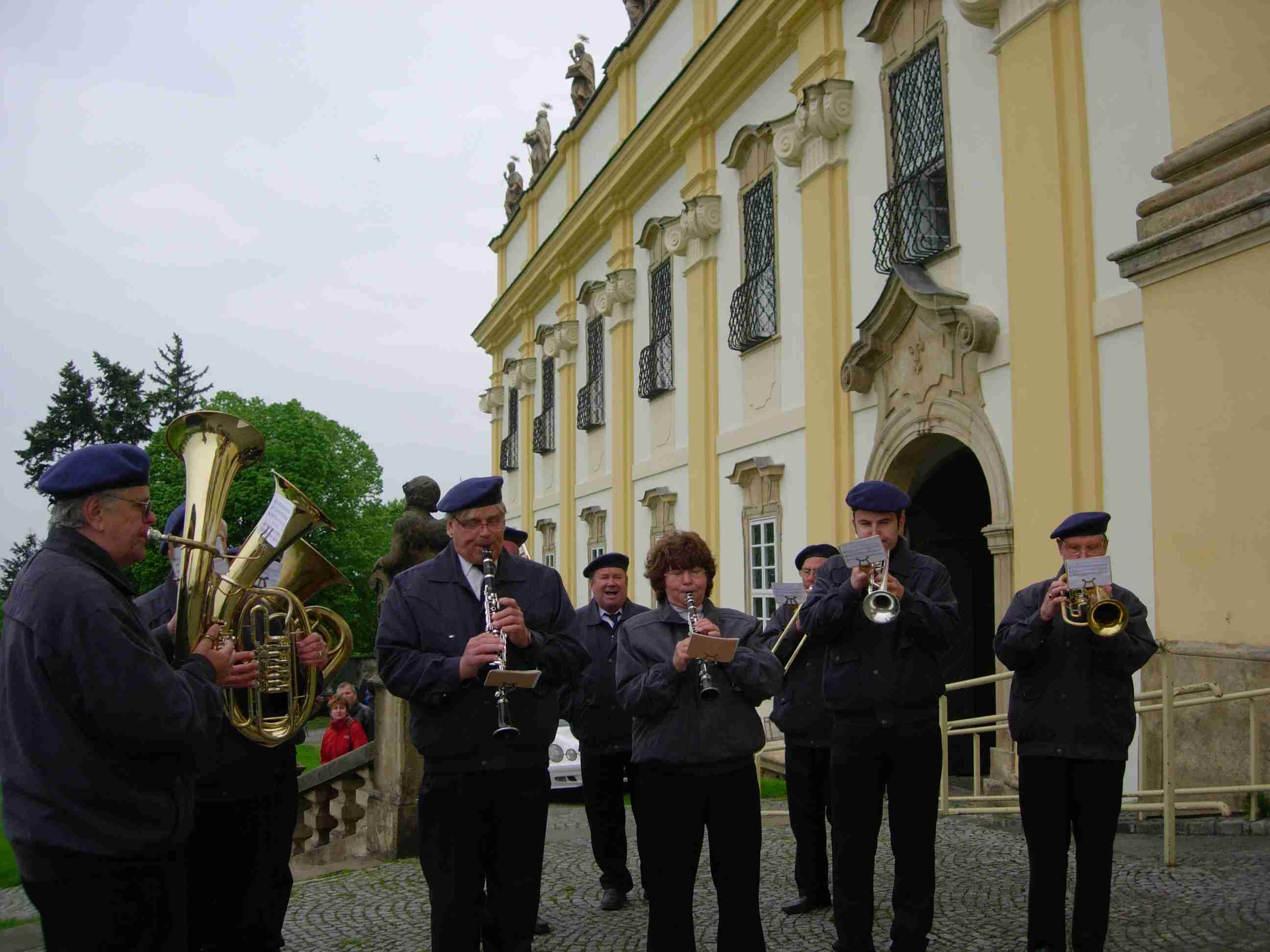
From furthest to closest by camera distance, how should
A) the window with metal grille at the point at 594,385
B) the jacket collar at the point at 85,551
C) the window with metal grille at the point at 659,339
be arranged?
the window with metal grille at the point at 594,385, the window with metal grille at the point at 659,339, the jacket collar at the point at 85,551

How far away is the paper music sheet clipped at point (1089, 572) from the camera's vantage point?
4762mm

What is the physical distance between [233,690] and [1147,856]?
5.28m

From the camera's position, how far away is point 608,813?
666cm

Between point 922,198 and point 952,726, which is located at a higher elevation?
point 922,198

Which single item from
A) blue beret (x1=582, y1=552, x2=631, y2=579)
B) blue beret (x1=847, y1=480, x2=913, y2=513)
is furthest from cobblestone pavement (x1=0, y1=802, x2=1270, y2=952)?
blue beret (x1=847, y1=480, x2=913, y2=513)

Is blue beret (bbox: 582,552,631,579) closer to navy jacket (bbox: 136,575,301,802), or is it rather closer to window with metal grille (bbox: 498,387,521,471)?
navy jacket (bbox: 136,575,301,802)

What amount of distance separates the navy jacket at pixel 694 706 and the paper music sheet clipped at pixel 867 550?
0.56 m

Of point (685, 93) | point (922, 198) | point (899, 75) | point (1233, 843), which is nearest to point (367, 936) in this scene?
point (1233, 843)

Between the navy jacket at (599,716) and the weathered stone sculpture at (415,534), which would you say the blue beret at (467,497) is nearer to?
the navy jacket at (599,716)

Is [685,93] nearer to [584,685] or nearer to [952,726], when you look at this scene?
[952,726]

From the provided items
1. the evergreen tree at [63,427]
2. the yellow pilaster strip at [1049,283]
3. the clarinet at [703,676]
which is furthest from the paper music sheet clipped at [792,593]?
the evergreen tree at [63,427]

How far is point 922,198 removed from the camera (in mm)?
10977

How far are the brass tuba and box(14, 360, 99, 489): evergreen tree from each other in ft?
192

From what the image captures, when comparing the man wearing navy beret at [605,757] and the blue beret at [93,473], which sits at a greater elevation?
the blue beret at [93,473]
